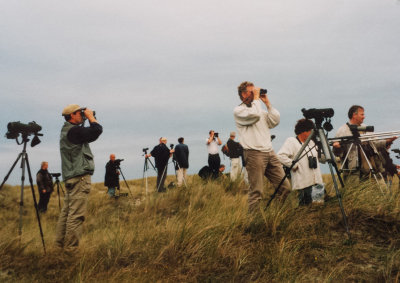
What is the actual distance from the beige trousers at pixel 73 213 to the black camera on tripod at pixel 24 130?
0.94 meters

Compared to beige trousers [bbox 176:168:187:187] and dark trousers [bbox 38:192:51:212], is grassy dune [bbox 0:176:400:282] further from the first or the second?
dark trousers [bbox 38:192:51:212]

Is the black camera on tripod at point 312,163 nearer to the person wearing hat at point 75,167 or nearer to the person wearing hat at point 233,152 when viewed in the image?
the person wearing hat at point 75,167

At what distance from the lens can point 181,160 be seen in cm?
1155

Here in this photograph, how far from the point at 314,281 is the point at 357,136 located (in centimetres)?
305

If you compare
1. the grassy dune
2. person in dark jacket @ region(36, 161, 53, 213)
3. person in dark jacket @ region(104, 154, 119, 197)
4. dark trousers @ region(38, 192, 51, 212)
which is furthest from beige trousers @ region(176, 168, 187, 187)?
the grassy dune

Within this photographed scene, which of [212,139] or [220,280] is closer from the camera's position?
[220,280]

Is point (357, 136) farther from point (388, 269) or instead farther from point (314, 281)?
point (314, 281)

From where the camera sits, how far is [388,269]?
10.3ft

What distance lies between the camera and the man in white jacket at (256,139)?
4.81m

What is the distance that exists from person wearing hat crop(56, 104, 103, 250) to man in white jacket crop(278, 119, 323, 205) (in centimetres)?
294

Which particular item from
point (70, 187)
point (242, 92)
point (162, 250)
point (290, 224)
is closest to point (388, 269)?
point (290, 224)

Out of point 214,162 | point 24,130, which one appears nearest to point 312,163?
point 24,130

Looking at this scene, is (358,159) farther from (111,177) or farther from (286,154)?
(111,177)

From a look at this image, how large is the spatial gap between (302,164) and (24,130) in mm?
4283
